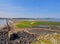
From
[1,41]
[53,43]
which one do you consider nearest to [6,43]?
[1,41]

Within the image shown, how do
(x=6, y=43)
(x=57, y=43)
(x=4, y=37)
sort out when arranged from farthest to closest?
(x=57, y=43) → (x=4, y=37) → (x=6, y=43)

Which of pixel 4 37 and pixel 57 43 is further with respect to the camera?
pixel 57 43

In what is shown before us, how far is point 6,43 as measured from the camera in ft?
73.3

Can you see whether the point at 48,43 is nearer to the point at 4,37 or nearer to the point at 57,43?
the point at 57,43

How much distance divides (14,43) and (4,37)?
1528 mm

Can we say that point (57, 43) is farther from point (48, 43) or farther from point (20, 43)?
point (20, 43)

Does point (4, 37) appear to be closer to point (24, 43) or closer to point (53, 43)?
point (24, 43)

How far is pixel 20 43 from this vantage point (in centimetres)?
2488

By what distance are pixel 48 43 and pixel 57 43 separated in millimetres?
1582

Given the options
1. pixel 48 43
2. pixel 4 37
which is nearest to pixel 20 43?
pixel 4 37

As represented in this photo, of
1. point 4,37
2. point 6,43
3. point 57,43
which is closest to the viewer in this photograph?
point 6,43

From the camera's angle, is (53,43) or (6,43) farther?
(53,43)

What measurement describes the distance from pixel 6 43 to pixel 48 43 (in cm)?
727

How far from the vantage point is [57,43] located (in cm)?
2597
